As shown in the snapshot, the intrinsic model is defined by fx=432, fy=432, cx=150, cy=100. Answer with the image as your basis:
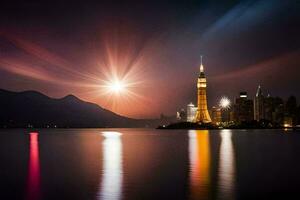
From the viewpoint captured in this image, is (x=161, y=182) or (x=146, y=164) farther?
(x=146, y=164)

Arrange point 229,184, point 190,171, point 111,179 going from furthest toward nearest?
point 190,171 → point 111,179 → point 229,184

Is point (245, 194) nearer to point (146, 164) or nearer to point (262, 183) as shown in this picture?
point (262, 183)

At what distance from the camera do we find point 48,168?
42906 millimetres

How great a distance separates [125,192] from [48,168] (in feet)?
58.7

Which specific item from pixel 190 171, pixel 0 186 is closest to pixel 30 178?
pixel 0 186

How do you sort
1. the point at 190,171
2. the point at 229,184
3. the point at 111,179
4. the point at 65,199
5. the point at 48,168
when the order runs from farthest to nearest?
the point at 48,168 < the point at 190,171 < the point at 111,179 < the point at 229,184 < the point at 65,199

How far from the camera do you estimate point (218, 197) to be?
82.2 feet

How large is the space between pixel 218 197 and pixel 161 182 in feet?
22.5

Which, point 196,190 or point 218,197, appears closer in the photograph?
point 218,197

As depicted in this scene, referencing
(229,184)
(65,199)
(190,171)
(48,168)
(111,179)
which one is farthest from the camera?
(48,168)

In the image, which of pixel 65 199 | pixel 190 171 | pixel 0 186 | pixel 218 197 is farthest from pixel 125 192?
pixel 190 171

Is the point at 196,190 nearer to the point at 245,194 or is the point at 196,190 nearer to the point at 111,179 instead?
the point at 245,194

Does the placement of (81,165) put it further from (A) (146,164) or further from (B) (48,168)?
(A) (146,164)

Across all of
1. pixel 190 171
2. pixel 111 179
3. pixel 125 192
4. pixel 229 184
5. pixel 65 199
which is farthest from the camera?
pixel 190 171
